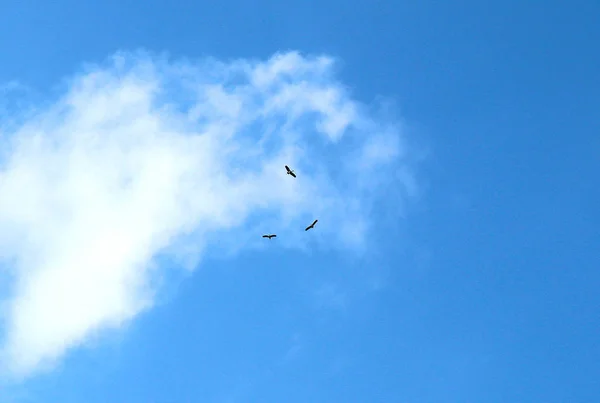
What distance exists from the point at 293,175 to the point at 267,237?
2458cm

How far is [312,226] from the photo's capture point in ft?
431

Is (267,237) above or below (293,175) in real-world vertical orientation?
below

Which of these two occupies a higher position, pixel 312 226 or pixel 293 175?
pixel 293 175

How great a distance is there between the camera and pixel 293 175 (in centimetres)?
12875

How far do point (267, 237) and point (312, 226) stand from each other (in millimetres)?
16921

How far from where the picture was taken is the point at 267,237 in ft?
433

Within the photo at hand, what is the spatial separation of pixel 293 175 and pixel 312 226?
19.8 metres
